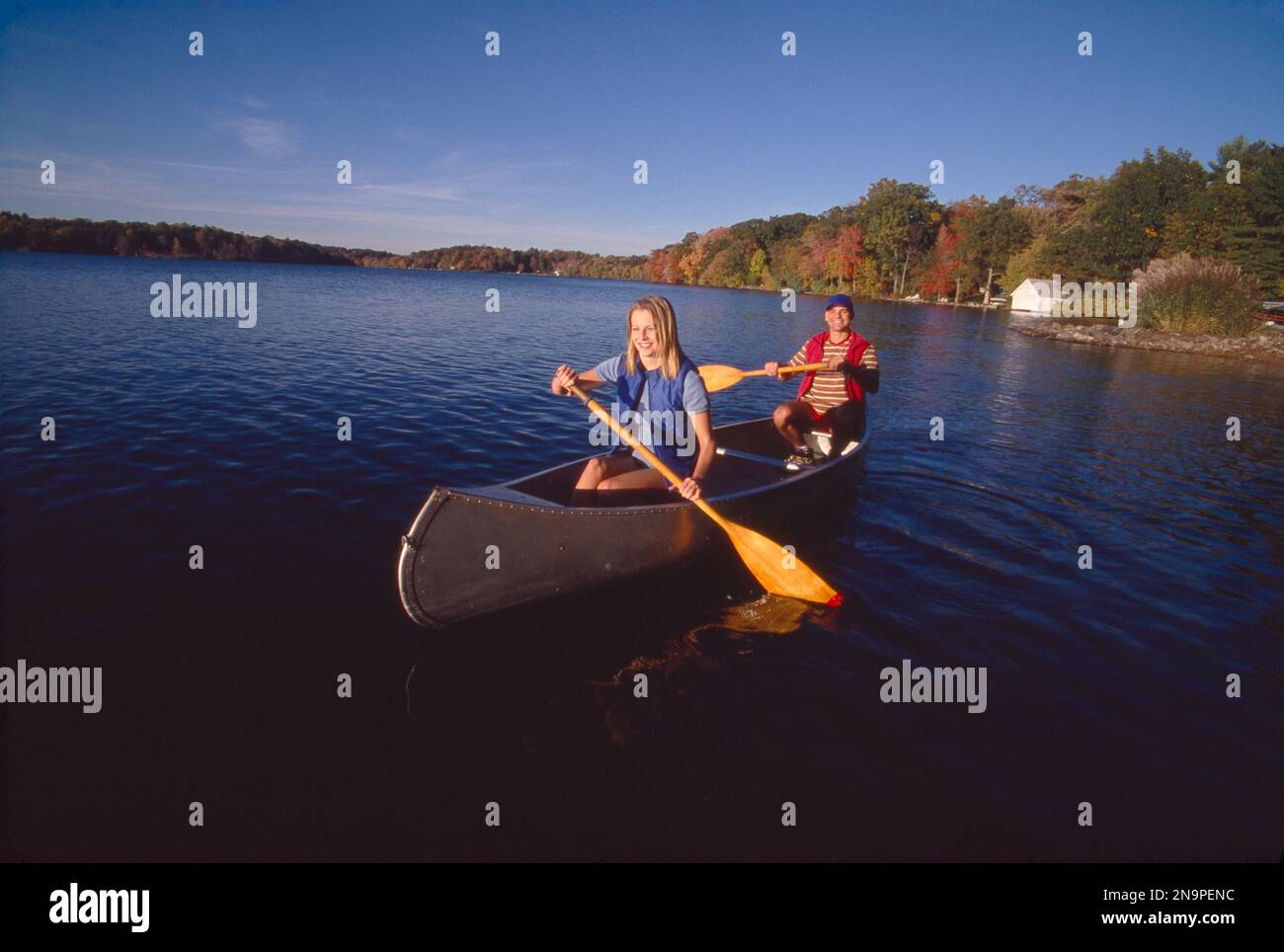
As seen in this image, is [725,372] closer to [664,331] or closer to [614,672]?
[664,331]

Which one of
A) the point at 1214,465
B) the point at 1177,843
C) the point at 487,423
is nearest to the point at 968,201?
the point at 1214,465

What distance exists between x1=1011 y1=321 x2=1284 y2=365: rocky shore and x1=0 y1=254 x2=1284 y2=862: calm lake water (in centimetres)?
2435

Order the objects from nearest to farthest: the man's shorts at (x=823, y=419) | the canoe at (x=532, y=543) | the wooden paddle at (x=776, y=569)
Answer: the canoe at (x=532, y=543) < the wooden paddle at (x=776, y=569) < the man's shorts at (x=823, y=419)

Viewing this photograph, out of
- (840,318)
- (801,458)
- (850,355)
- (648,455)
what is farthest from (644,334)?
(850,355)

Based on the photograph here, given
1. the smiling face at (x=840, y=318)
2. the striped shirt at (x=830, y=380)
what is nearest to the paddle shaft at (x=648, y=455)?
the striped shirt at (x=830, y=380)

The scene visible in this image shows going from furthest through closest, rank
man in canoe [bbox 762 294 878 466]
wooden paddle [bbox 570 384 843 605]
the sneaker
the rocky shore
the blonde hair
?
the rocky shore < man in canoe [bbox 762 294 878 466] < the sneaker < wooden paddle [bbox 570 384 843 605] < the blonde hair

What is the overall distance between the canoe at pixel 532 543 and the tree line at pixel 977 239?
23245 mm

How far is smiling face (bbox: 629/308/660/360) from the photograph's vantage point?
5.23m

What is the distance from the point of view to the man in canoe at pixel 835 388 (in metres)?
8.41

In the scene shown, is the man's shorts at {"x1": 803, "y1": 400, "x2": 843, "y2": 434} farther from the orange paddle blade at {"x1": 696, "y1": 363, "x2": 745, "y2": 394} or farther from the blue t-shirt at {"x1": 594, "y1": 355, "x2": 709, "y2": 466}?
the blue t-shirt at {"x1": 594, "y1": 355, "x2": 709, "y2": 466}

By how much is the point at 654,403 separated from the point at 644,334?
63 centimetres

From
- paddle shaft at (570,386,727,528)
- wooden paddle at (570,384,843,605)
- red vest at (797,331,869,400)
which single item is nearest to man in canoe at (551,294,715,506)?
paddle shaft at (570,386,727,528)

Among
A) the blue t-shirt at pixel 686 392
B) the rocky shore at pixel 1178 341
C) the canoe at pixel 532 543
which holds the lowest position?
the canoe at pixel 532 543

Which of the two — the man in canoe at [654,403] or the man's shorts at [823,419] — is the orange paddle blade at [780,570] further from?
the man's shorts at [823,419]
